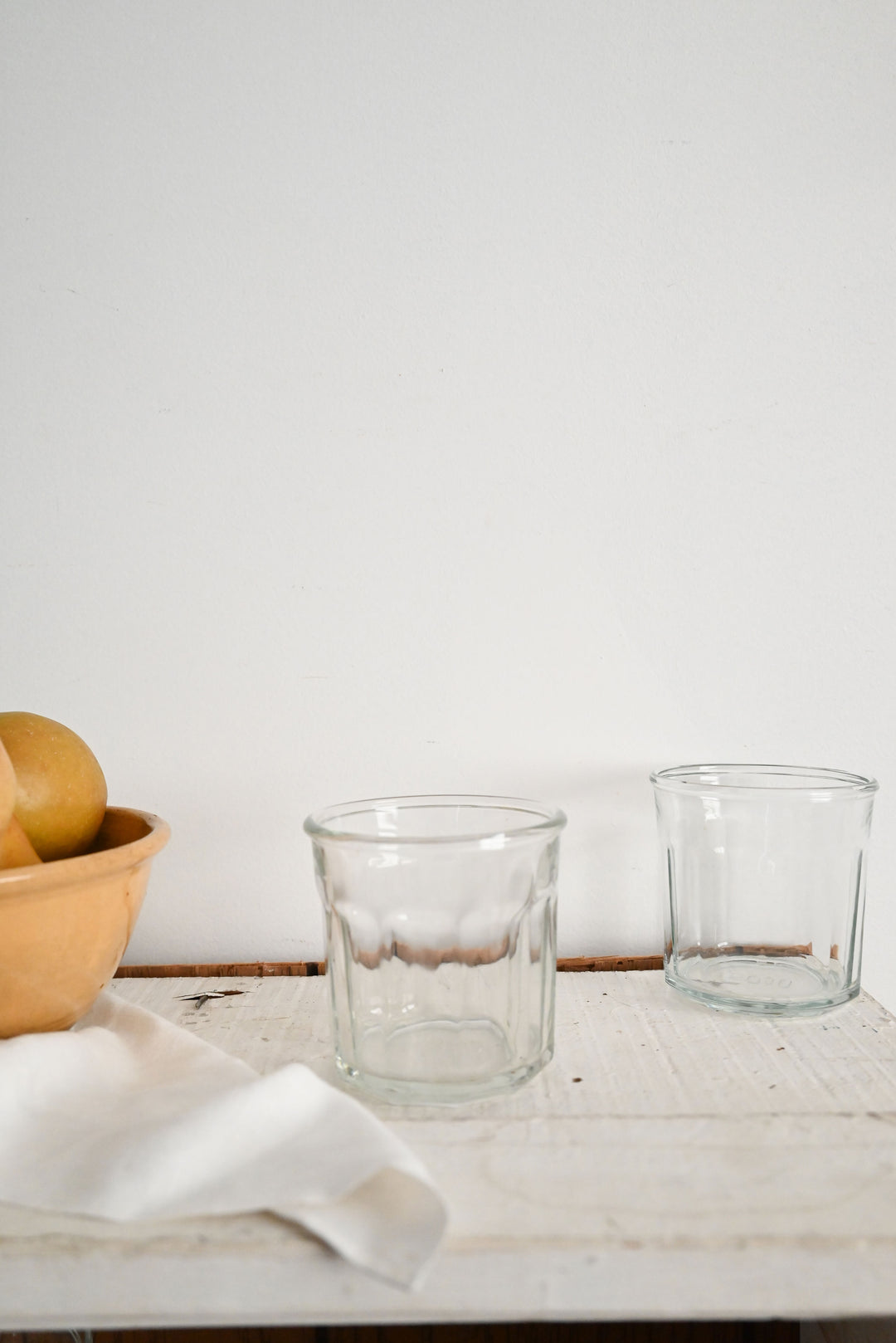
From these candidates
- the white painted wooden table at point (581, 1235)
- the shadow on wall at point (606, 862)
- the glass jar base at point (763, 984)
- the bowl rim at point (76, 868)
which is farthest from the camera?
the shadow on wall at point (606, 862)

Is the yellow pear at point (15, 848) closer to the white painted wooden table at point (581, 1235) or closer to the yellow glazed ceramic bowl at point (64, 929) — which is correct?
the yellow glazed ceramic bowl at point (64, 929)

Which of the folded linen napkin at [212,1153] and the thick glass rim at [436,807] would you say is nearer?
the folded linen napkin at [212,1153]

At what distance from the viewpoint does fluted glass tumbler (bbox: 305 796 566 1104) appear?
488mm

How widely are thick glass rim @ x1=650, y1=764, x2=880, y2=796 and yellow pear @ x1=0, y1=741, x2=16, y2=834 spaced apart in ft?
1.28

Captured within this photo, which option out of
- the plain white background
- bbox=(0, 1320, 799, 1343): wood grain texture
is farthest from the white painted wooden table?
bbox=(0, 1320, 799, 1343): wood grain texture

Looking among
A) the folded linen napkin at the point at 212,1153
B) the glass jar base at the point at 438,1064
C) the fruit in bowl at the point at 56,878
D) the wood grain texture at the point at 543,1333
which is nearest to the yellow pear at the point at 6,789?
the fruit in bowl at the point at 56,878

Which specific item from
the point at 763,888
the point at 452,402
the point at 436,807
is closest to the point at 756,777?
the point at 763,888

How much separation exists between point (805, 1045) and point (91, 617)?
55 centimetres

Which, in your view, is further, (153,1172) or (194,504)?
(194,504)

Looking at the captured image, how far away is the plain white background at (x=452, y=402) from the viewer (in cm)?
67

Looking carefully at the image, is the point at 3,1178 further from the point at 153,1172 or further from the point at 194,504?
the point at 194,504

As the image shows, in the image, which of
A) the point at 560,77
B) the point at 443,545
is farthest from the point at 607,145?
the point at 443,545

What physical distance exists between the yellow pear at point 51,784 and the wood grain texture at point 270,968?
0.15 metres

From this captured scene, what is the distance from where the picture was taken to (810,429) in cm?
68
